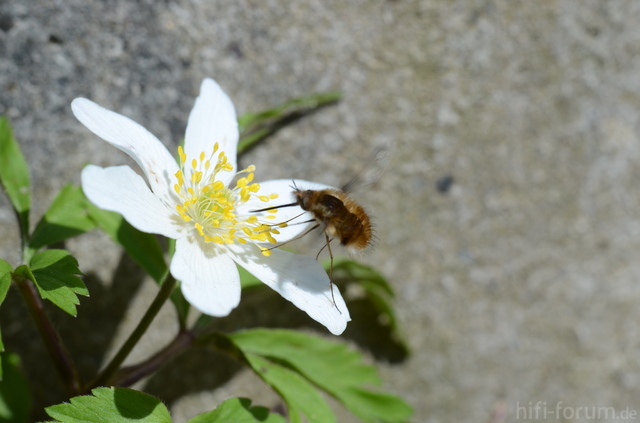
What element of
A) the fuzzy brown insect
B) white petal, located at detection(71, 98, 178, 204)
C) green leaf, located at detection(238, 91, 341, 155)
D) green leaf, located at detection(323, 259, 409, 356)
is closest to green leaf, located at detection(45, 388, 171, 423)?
white petal, located at detection(71, 98, 178, 204)

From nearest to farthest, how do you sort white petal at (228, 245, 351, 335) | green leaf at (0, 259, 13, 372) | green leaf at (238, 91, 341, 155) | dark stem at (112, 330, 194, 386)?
green leaf at (0, 259, 13, 372) < white petal at (228, 245, 351, 335) < dark stem at (112, 330, 194, 386) < green leaf at (238, 91, 341, 155)

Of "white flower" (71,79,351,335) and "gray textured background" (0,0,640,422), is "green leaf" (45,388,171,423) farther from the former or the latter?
"gray textured background" (0,0,640,422)

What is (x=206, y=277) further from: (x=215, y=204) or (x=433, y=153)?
(x=433, y=153)

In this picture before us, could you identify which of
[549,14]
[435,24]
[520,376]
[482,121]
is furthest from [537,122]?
[520,376]

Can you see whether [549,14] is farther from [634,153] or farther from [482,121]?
[634,153]

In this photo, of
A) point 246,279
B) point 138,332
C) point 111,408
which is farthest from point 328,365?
point 111,408

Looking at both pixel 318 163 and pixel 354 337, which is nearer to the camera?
pixel 318 163

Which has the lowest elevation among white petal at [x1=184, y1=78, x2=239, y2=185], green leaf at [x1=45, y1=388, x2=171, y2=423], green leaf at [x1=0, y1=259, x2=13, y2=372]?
green leaf at [x1=45, y1=388, x2=171, y2=423]
